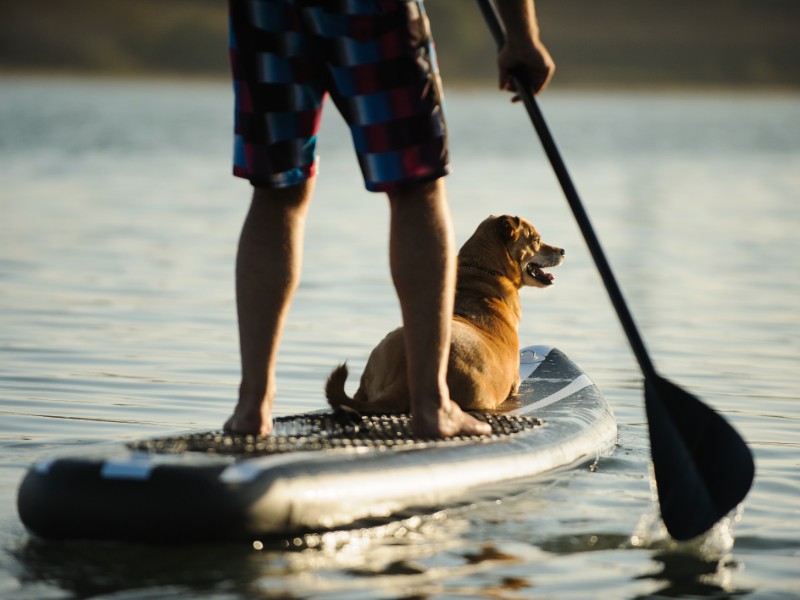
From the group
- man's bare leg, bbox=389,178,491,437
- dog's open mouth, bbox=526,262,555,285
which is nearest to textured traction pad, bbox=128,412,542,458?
man's bare leg, bbox=389,178,491,437

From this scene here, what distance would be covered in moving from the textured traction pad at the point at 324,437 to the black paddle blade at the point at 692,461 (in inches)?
20.9

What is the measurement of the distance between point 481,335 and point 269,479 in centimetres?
215

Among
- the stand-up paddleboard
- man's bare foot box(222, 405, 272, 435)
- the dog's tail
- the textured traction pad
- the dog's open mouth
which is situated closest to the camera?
the stand-up paddleboard

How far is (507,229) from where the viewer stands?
633 centimetres

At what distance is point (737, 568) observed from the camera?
152 inches

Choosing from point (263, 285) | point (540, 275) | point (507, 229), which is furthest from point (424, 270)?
point (540, 275)

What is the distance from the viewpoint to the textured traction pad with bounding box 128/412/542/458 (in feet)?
12.8

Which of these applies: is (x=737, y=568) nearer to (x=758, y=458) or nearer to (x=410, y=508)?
(x=410, y=508)

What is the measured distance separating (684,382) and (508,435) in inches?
112

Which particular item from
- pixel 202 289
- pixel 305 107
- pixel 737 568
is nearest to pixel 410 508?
pixel 737 568

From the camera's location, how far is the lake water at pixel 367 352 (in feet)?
Result: 11.9

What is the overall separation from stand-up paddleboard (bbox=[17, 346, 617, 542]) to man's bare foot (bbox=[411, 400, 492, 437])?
51 millimetres

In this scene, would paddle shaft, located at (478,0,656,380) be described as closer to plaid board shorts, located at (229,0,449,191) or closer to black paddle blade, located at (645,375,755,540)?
black paddle blade, located at (645,375,755,540)

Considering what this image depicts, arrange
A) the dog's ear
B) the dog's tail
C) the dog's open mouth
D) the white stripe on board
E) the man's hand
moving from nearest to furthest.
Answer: the man's hand, the dog's tail, the white stripe on board, the dog's ear, the dog's open mouth
